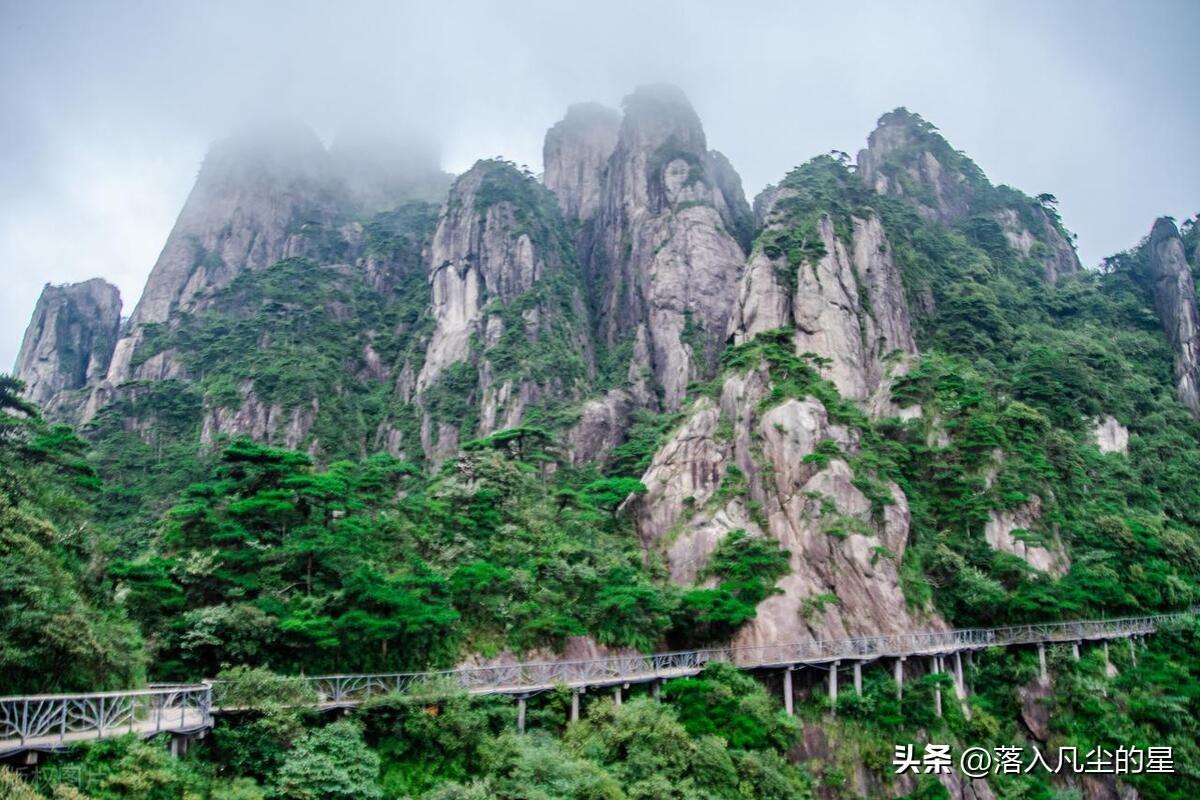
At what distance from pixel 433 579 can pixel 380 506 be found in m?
12.0

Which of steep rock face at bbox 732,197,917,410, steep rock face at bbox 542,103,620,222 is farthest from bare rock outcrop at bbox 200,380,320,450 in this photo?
steep rock face at bbox 542,103,620,222

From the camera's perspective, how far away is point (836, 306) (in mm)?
55562

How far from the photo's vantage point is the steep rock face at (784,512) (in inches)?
1399

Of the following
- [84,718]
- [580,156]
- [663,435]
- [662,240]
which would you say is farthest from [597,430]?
[580,156]

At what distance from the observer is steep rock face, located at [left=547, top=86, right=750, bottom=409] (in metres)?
68.9

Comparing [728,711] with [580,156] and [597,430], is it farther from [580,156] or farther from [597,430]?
[580,156]

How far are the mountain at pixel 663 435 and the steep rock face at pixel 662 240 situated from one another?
0.37m

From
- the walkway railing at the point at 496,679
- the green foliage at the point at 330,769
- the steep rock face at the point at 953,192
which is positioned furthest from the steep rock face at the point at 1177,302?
the green foliage at the point at 330,769

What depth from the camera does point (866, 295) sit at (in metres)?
59.1

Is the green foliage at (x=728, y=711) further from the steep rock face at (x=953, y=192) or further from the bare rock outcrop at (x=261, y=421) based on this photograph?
the steep rock face at (x=953, y=192)

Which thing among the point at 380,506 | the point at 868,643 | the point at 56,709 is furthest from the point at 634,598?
the point at 56,709

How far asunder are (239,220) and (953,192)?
78.8 meters

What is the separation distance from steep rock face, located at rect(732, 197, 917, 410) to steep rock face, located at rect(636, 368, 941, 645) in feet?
30.7

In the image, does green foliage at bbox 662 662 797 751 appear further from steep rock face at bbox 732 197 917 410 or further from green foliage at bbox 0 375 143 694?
steep rock face at bbox 732 197 917 410
